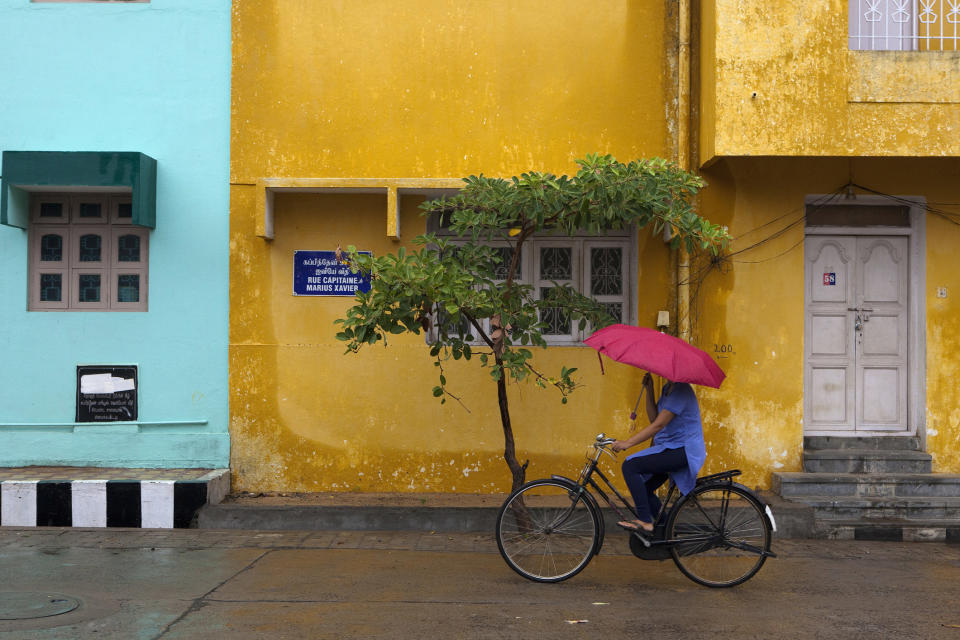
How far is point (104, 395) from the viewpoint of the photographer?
351 inches

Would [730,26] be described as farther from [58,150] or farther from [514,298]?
[58,150]

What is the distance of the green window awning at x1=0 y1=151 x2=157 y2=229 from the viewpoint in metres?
8.39

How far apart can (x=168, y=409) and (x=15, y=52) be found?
12.7ft

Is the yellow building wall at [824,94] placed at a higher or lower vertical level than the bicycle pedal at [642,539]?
higher

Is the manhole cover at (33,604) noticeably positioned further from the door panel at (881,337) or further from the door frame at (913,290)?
the door panel at (881,337)

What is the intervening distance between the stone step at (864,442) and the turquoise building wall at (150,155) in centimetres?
586

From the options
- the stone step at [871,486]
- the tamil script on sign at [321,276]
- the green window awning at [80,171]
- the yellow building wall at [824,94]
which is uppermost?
the yellow building wall at [824,94]

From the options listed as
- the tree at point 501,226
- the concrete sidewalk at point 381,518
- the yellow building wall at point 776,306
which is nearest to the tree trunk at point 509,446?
the tree at point 501,226

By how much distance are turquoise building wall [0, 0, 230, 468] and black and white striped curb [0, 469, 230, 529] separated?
873 millimetres

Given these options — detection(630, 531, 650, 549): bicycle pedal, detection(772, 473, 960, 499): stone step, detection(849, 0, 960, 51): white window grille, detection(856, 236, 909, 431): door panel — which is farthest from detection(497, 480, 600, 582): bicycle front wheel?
detection(849, 0, 960, 51): white window grille

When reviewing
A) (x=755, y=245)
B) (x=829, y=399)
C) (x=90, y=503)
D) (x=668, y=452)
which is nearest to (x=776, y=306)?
(x=755, y=245)

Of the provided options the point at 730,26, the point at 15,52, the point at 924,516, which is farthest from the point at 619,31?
the point at 15,52

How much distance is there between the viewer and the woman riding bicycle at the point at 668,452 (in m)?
6.21

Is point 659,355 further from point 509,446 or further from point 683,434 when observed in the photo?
point 509,446
